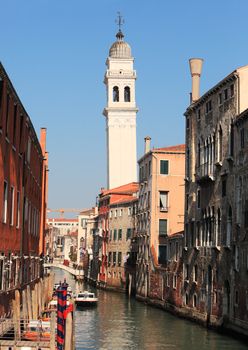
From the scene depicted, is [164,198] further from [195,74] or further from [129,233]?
[195,74]

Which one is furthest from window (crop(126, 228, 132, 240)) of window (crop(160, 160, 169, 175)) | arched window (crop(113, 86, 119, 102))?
arched window (crop(113, 86, 119, 102))

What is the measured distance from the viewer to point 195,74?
41594 mm

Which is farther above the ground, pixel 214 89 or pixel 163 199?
pixel 214 89

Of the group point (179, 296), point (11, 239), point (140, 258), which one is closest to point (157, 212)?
point (140, 258)

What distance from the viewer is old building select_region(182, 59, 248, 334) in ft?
106

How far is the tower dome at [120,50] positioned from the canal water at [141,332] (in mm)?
59314

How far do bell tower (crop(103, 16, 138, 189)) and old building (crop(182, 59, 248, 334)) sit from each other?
5110cm

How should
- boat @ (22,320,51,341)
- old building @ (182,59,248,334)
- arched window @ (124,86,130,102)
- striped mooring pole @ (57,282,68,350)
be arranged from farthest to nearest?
arched window @ (124,86,130,102)
old building @ (182,59,248,334)
boat @ (22,320,51,341)
striped mooring pole @ (57,282,68,350)

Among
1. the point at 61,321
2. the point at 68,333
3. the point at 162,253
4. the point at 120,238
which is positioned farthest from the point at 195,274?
the point at 120,238

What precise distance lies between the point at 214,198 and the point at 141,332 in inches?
302

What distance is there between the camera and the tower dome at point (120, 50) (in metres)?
101

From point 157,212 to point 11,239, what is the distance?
3167 centimetres

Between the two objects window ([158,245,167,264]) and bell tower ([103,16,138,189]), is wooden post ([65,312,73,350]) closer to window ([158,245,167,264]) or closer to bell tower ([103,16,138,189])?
window ([158,245,167,264])

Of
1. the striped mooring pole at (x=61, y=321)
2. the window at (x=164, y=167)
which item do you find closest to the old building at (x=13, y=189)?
the striped mooring pole at (x=61, y=321)
